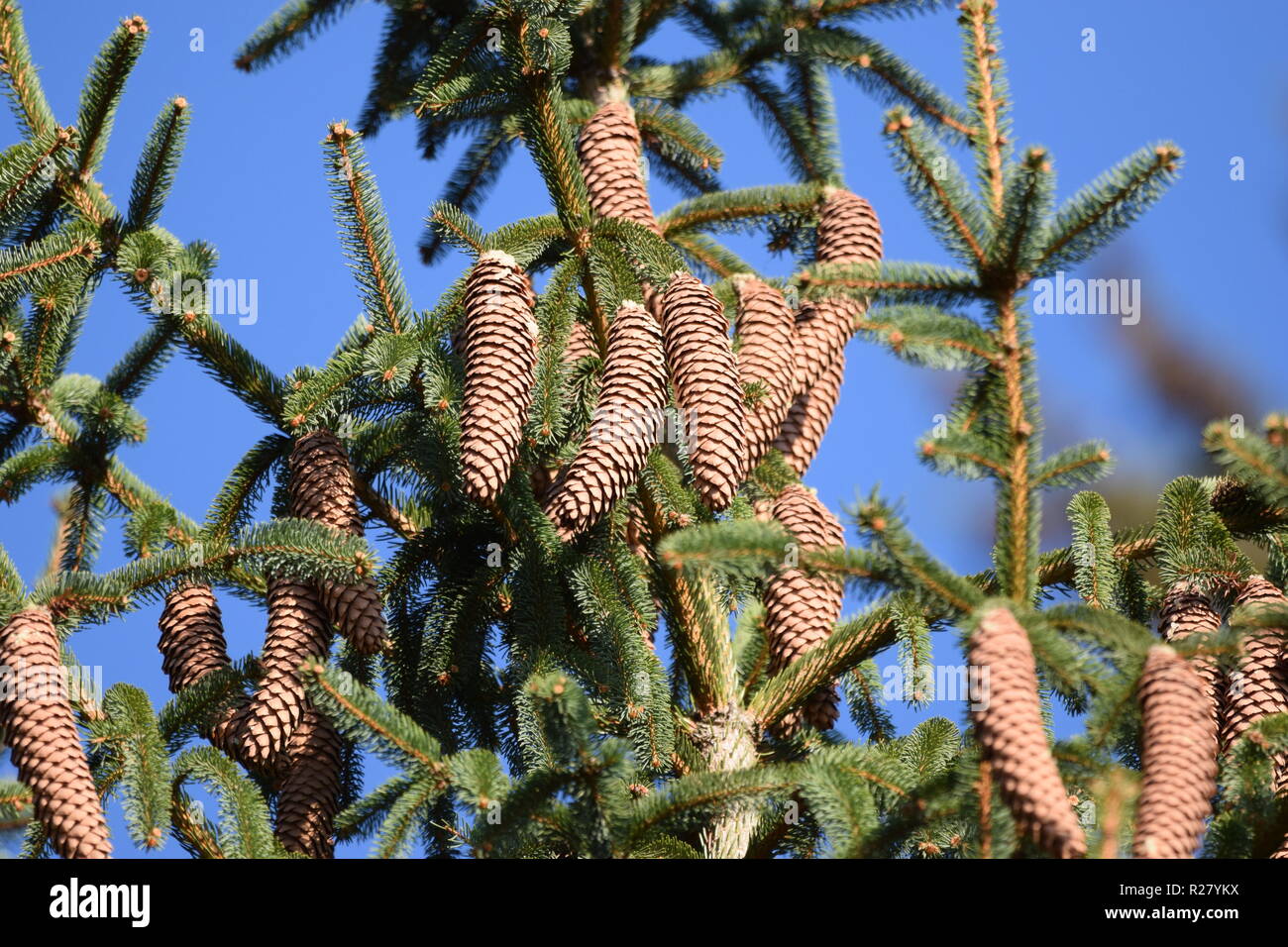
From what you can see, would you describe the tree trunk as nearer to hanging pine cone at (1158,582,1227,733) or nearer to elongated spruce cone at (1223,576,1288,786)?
hanging pine cone at (1158,582,1227,733)

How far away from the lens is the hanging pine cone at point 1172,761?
2.93 m

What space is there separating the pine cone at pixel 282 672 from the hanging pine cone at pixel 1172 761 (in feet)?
7.58

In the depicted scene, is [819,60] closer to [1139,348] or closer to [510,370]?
[510,370]

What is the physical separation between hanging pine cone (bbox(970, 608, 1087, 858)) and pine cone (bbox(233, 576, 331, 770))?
2.08 m

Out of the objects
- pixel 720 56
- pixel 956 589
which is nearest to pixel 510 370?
pixel 956 589

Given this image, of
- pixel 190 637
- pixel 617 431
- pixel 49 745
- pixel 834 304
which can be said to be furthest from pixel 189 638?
pixel 834 304

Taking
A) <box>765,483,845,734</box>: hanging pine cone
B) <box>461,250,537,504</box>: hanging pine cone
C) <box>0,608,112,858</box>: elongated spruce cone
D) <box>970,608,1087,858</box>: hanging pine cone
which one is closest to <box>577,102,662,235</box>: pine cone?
<box>461,250,537,504</box>: hanging pine cone

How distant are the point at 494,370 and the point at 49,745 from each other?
1.52 m

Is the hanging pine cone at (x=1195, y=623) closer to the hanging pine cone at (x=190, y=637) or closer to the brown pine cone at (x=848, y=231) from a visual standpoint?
Result: the brown pine cone at (x=848, y=231)

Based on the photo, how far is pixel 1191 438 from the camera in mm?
11602

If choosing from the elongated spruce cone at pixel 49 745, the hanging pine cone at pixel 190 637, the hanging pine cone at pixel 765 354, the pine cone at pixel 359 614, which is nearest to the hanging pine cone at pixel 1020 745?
the hanging pine cone at pixel 765 354

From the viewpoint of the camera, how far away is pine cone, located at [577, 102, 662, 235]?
221 inches

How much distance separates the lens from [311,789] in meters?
4.66

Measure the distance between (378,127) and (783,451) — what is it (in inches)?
124
